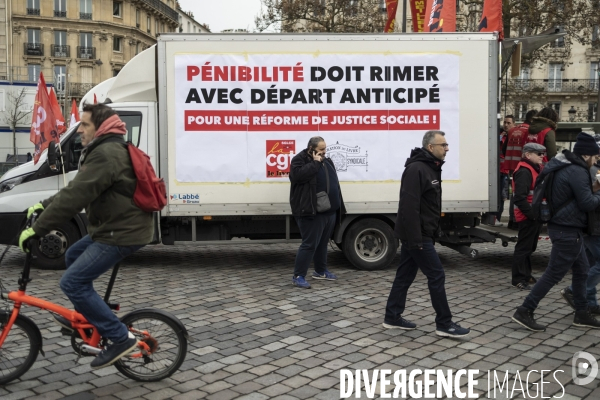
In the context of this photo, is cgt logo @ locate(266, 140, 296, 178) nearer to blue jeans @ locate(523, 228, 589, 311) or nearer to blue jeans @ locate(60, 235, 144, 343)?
blue jeans @ locate(523, 228, 589, 311)

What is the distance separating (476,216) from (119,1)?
6172 centimetres

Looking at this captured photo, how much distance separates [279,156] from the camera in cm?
A: 862

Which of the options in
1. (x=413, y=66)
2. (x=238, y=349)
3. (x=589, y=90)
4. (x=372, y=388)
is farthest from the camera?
(x=589, y=90)

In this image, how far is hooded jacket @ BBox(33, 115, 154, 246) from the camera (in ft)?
13.3

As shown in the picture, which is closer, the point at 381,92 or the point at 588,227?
the point at 588,227

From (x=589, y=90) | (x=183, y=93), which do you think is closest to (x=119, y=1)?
(x=589, y=90)

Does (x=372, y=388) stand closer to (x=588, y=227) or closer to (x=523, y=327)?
(x=523, y=327)

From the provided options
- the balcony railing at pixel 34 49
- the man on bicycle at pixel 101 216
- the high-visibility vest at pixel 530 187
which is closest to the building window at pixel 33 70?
the balcony railing at pixel 34 49

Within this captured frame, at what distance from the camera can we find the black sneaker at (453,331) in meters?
5.63

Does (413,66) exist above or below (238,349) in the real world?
above

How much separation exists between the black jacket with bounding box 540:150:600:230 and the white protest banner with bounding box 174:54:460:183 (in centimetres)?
295

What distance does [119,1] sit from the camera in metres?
64.3

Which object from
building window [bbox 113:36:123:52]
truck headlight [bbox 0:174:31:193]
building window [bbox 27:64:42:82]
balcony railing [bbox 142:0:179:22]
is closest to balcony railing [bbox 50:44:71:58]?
building window [bbox 27:64:42:82]

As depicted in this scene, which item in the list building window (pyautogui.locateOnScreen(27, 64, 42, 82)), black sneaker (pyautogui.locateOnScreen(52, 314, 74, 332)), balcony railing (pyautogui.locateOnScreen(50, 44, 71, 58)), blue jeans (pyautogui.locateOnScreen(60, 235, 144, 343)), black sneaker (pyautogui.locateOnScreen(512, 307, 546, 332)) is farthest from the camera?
balcony railing (pyautogui.locateOnScreen(50, 44, 71, 58))
